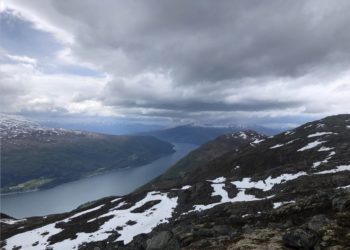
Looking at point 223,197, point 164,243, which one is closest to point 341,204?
point 164,243

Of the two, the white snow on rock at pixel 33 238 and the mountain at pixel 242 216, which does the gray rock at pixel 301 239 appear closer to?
the mountain at pixel 242 216

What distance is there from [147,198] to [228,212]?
3357 centimetres

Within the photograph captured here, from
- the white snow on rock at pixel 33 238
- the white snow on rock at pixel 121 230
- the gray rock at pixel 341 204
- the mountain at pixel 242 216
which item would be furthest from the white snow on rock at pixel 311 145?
the gray rock at pixel 341 204

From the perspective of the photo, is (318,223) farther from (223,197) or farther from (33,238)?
(33,238)

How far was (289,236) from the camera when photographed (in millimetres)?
22797

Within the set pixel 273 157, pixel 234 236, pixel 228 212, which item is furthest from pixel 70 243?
pixel 273 157

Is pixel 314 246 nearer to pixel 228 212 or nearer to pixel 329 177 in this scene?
pixel 228 212

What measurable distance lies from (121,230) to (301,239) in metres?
40.2

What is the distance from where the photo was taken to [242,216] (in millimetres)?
41375

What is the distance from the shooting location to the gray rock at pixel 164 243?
2981cm

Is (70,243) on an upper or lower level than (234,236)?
lower

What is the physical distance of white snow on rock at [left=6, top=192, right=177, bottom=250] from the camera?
183 feet

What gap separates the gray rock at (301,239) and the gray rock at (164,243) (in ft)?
34.1

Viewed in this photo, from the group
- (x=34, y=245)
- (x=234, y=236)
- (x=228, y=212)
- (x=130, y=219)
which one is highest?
(x=234, y=236)
